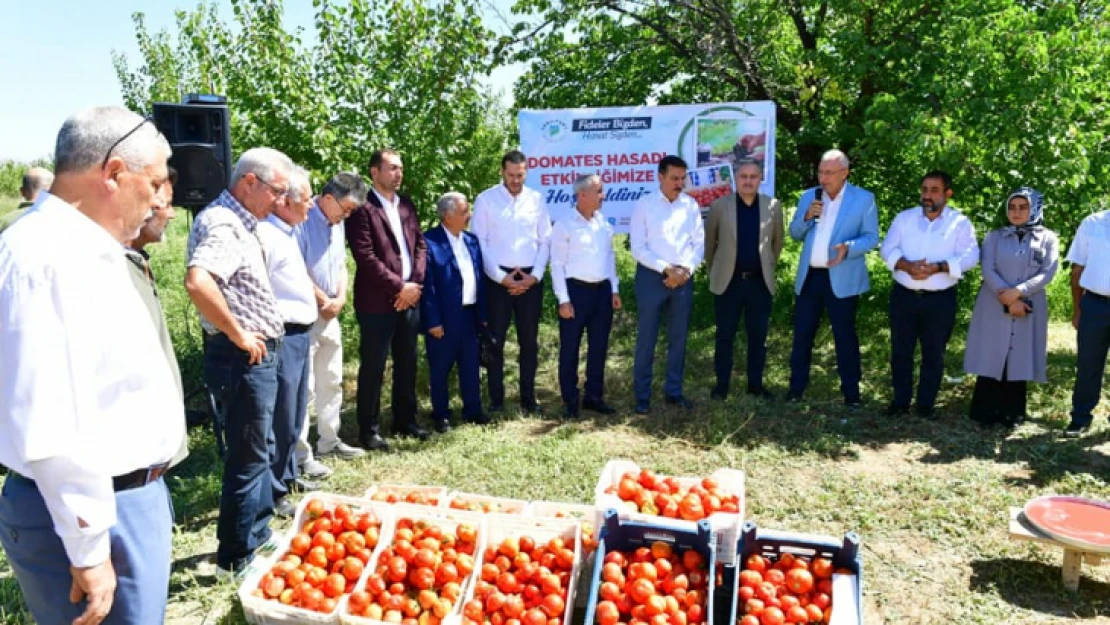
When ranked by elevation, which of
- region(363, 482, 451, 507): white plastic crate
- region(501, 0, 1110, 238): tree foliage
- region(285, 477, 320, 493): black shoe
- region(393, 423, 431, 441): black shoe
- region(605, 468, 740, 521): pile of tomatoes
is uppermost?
region(501, 0, 1110, 238): tree foliage

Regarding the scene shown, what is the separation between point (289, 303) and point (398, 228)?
1.52 m

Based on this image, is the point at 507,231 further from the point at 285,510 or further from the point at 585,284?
the point at 285,510

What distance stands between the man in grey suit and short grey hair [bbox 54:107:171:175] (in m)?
5.02

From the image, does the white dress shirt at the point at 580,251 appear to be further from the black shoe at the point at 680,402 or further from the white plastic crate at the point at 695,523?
the white plastic crate at the point at 695,523

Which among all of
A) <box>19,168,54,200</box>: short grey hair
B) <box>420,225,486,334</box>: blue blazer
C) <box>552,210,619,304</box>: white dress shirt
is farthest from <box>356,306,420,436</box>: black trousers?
<box>19,168,54,200</box>: short grey hair

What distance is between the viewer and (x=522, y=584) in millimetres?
3084

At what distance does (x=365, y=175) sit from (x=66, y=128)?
16.6 feet

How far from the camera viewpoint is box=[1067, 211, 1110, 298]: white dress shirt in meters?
5.34

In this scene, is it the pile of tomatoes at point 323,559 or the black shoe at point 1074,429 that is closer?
the pile of tomatoes at point 323,559

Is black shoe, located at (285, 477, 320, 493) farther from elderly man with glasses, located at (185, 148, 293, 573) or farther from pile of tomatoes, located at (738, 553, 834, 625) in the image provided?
pile of tomatoes, located at (738, 553, 834, 625)

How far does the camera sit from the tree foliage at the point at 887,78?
5656 millimetres

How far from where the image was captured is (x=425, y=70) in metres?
6.70

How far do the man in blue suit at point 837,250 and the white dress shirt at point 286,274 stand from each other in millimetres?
3931

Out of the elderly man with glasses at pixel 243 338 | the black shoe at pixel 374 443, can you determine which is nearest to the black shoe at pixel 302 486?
the black shoe at pixel 374 443
